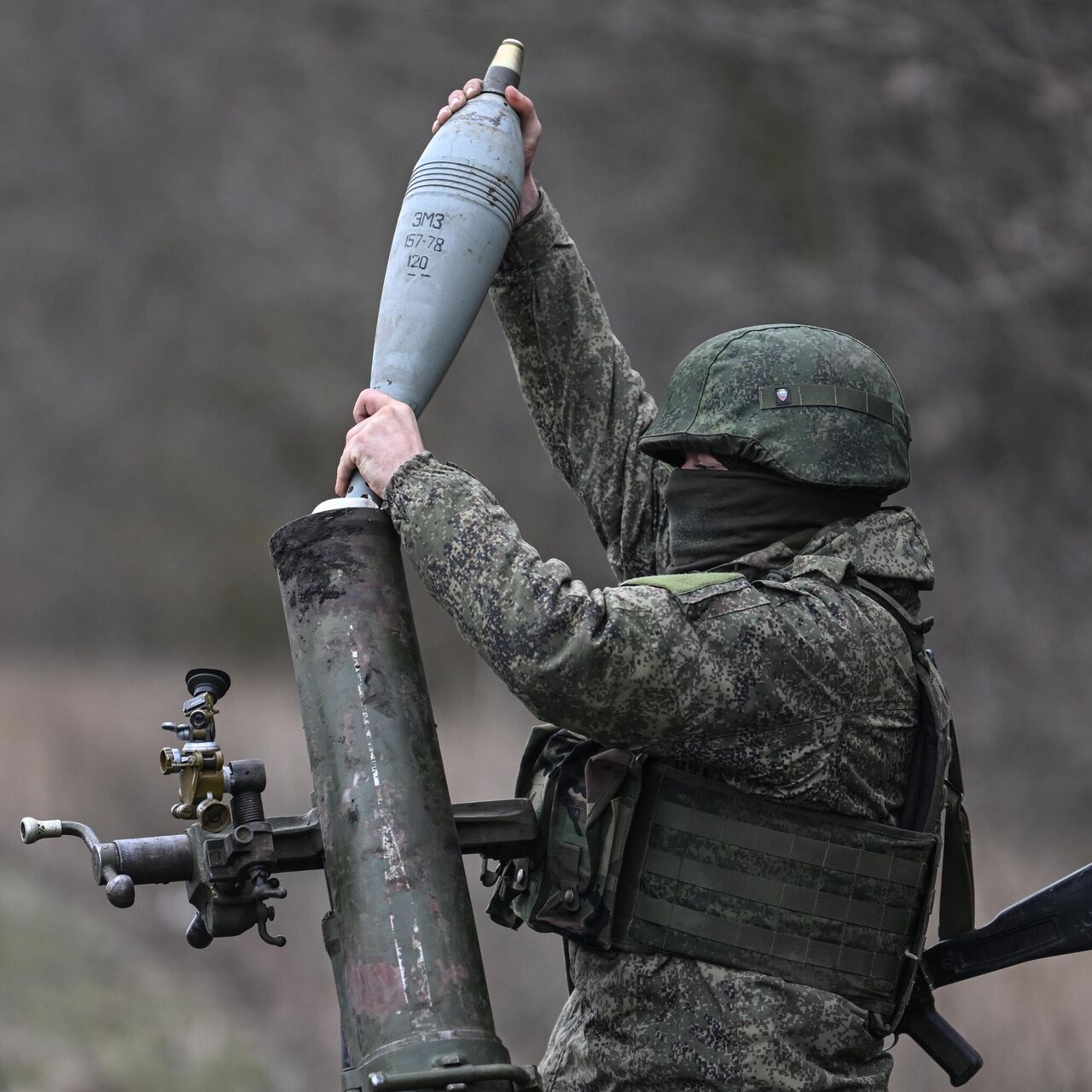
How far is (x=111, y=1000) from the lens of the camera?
8805mm

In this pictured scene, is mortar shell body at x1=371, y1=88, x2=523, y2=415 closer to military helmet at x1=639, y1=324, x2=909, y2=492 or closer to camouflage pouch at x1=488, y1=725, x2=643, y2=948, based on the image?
military helmet at x1=639, y1=324, x2=909, y2=492

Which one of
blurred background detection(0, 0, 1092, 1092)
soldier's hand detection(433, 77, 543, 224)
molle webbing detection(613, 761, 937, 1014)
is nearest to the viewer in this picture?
molle webbing detection(613, 761, 937, 1014)

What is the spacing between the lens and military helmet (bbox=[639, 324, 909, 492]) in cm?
314

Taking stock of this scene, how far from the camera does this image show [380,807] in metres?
2.91

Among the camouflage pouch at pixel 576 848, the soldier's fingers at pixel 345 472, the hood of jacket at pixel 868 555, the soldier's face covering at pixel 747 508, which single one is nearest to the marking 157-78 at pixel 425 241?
the soldier's fingers at pixel 345 472

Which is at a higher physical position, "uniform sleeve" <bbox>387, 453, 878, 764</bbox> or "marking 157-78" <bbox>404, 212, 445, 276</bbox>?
"marking 157-78" <bbox>404, 212, 445, 276</bbox>

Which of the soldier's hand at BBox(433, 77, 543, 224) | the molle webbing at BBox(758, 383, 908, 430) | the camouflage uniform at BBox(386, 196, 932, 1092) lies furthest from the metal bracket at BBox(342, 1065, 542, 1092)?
the soldier's hand at BBox(433, 77, 543, 224)

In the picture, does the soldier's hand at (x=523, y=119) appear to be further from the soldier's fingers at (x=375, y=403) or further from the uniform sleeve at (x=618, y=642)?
the uniform sleeve at (x=618, y=642)

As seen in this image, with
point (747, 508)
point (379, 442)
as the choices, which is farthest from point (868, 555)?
point (379, 442)

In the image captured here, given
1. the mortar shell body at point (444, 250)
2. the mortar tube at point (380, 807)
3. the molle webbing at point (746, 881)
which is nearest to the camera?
the mortar tube at point (380, 807)

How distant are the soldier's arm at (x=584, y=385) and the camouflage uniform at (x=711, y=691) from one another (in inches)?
21.6

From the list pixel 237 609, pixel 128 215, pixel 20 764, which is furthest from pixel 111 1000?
pixel 128 215

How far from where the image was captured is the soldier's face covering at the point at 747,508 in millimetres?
3162

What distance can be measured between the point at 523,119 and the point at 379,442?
36.0 inches
